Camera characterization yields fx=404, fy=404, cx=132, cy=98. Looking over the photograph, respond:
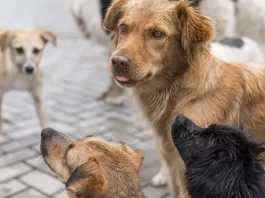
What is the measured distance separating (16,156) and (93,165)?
258 cm

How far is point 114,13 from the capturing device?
10.9 feet

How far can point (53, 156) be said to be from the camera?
117 inches

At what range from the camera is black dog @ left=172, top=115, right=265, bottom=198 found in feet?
6.78

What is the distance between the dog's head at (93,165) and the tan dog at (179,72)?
531 millimetres

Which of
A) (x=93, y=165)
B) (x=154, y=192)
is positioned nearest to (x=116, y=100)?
(x=154, y=192)

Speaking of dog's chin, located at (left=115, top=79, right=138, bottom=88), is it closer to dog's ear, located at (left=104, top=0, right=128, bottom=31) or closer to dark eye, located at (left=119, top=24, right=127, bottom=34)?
dark eye, located at (left=119, top=24, right=127, bottom=34)

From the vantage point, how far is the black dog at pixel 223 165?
6.78 ft

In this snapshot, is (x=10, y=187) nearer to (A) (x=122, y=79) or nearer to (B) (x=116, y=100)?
(A) (x=122, y=79)

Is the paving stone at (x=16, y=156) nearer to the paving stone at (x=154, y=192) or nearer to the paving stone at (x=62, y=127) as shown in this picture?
the paving stone at (x=62, y=127)

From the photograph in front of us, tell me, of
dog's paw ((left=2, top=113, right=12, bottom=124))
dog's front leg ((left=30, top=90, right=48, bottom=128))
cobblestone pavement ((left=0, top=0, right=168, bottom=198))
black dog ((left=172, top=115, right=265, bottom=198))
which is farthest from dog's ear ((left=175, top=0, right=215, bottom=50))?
dog's paw ((left=2, top=113, right=12, bottom=124))

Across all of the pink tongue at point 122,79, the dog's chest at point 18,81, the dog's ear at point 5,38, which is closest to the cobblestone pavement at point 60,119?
the dog's chest at point 18,81

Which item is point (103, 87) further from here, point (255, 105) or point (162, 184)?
point (255, 105)

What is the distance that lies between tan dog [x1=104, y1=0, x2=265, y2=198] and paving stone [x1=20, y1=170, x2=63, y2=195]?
146 cm

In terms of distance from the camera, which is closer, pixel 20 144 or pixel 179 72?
pixel 179 72
